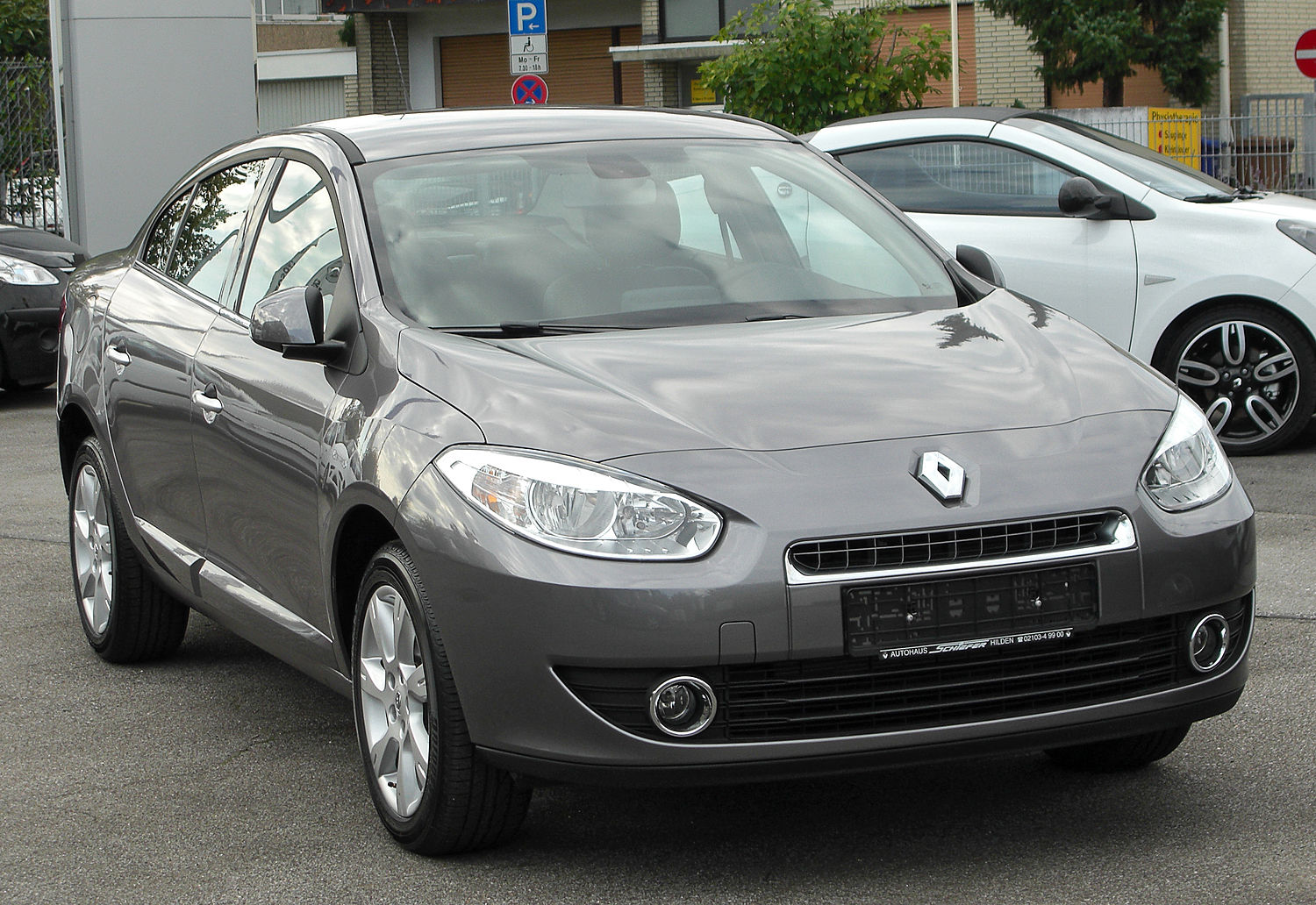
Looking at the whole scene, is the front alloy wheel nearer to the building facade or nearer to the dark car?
the dark car

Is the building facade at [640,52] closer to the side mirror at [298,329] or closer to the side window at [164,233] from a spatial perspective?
the side window at [164,233]

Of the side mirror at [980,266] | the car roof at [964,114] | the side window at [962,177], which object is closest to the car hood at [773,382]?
the side mirror at [980,266]

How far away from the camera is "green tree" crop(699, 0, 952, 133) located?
15023 mm

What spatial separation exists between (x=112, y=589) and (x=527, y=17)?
9.19 m

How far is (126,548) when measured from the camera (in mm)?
5617

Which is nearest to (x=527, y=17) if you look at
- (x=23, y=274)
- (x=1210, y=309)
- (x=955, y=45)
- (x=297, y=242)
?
(x=23, y=274)

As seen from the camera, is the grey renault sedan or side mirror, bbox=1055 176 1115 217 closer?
the grey renault sedan

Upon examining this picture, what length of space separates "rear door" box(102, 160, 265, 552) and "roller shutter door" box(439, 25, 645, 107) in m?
30.3

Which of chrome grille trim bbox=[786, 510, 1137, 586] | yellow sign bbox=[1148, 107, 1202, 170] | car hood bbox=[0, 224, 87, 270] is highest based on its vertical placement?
yellow sign bbox=[1148, 107, 1202, 170]

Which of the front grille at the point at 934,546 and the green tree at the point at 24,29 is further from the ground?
the green tree at the point at 24,29

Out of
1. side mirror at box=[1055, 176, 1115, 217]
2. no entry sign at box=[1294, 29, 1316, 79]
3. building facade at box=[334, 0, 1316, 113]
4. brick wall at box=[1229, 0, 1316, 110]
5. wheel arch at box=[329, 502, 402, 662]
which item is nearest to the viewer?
wheel arch at box=[329, 502, 402, 662]

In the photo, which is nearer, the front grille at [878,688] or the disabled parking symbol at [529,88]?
the front grille at [878,688]

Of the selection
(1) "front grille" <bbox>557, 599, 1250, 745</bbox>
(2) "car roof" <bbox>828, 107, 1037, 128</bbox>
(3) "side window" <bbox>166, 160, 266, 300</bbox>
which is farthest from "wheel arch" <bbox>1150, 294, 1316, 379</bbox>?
(1) "front grille" <bbox>557, 599, 1250, 745</bbox>

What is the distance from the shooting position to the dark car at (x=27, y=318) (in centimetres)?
1270
